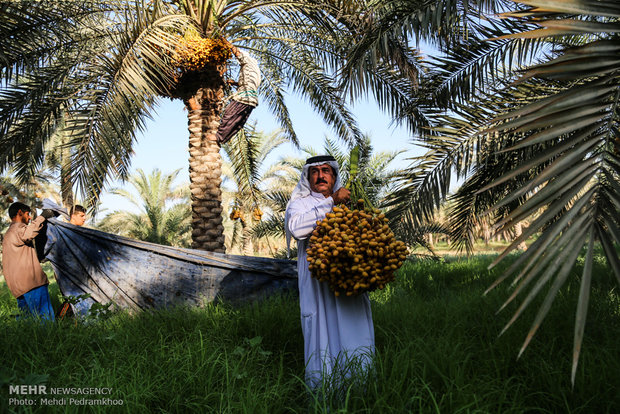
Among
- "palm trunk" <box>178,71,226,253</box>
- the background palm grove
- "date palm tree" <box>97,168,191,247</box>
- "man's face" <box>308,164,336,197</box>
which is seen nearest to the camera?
the background palm grove

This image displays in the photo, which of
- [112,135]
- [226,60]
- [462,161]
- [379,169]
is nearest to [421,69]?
[462,161]

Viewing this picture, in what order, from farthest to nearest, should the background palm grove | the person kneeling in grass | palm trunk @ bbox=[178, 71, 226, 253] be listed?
1. palm trunk @ bbox=[178, 71, 226, 253]
2. the person kneeling in grass
3. the background palm grove

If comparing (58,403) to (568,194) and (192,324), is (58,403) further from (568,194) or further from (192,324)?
(568,194)

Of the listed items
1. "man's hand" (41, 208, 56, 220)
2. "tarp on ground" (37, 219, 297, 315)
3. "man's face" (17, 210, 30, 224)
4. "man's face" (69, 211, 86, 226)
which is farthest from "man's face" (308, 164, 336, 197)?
"man's face" (69, 211, 86, 226)

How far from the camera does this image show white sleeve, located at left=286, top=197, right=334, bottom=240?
2561 mm

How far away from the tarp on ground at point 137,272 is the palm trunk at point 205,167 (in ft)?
3.67

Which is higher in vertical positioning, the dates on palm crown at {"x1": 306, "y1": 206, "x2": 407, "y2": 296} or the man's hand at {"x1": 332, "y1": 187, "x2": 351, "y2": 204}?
the man's hand at {"x1": 332, "y1": 187, "x2": 351, "y2": 204}

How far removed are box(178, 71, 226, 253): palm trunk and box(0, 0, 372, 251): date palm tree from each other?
1 centimetres

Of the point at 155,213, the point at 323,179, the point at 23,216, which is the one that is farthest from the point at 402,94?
the point at 155,213

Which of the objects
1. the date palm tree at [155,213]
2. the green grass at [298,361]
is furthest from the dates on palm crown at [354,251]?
the date palm tree at [155,213]

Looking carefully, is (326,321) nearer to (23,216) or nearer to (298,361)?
(298,361)

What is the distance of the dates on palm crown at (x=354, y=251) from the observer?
7.13ft

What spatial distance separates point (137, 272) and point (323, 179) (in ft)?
10.3

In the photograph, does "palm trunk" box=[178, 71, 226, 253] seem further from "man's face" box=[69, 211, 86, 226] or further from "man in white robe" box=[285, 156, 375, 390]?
"man in white robe" box=[285, 156, 375, 390]
